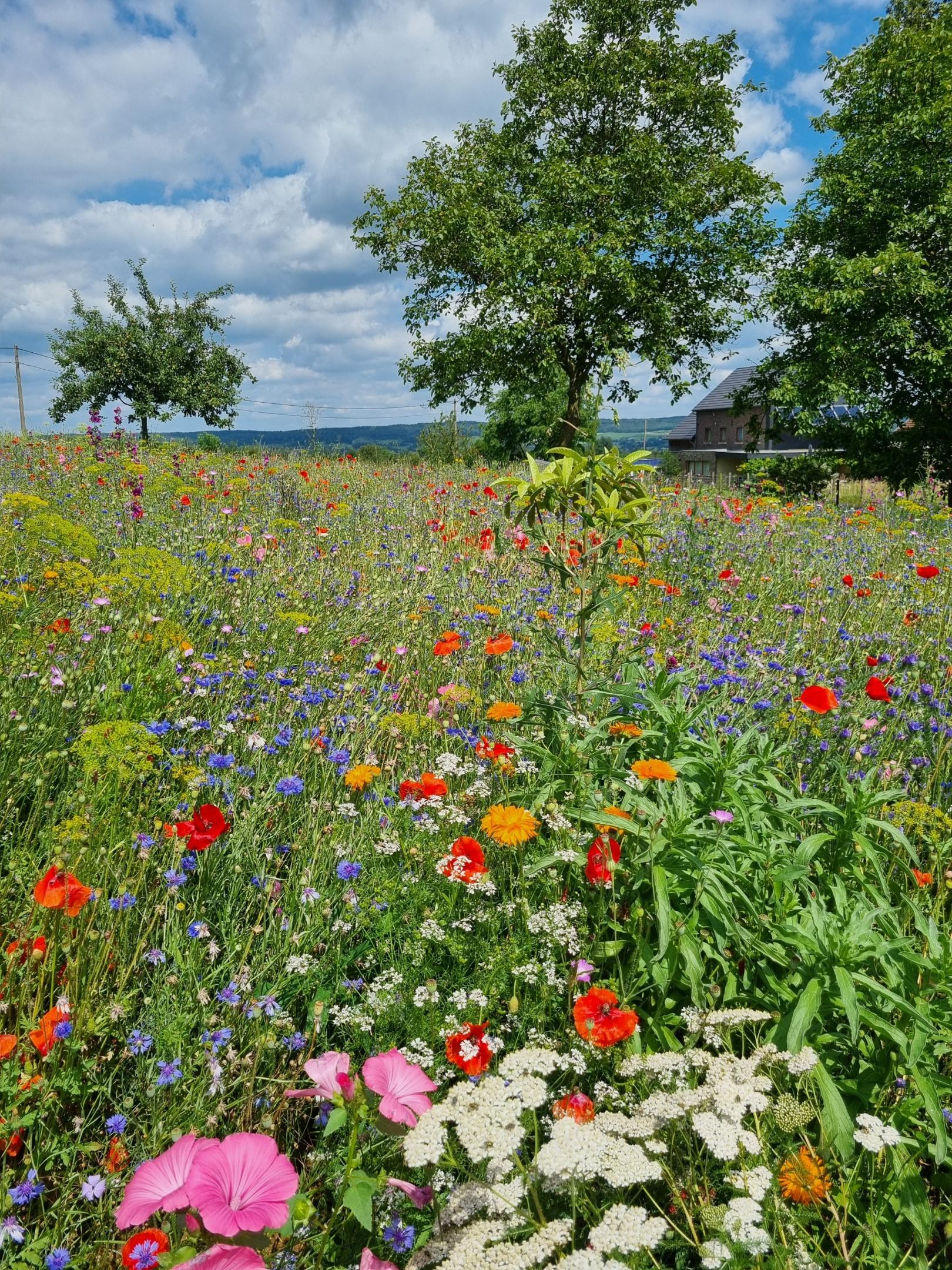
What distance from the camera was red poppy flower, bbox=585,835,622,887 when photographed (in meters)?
1.73

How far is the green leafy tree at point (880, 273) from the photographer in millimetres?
17328

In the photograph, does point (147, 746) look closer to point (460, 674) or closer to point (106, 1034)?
point (106, 1034)

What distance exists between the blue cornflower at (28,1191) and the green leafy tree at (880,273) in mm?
19931

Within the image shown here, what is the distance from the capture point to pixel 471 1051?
4.48ft

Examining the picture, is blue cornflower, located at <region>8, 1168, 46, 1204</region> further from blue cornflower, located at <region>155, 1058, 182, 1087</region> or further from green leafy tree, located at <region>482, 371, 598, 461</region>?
green leafy tree, located at <region>482, 371, 598, 461</region>

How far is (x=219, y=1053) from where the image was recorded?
59.9 inches

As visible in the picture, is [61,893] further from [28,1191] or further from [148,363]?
[148,363]

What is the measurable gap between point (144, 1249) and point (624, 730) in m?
1.55

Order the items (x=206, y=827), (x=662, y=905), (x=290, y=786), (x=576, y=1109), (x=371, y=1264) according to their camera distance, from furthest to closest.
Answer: (x=290, y=786) → (x=206, y=827) → (x=662, y=905) → (x=576, y=1109) → (x=371, y=1264)

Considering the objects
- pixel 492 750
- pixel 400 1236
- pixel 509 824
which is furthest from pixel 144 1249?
pixel 492 750

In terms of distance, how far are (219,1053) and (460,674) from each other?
209 centimetres

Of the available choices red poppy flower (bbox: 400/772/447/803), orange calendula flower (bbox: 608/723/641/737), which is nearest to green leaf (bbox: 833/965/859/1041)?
orange calendula flower (bbox: 608/723/641/737)

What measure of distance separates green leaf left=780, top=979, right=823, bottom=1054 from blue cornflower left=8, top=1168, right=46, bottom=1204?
1.40 m

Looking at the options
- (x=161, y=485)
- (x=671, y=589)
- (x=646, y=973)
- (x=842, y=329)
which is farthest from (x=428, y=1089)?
(x=842, y=329)
